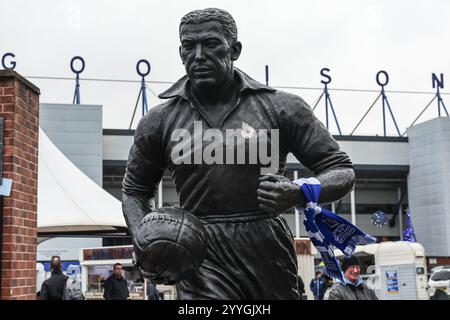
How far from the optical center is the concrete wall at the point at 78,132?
108ft

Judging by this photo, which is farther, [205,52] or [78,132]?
[78,132]

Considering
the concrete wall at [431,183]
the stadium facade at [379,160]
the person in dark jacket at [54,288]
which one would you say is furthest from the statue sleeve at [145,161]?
the concrete wall at [431,183]

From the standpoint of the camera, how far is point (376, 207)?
45438mm

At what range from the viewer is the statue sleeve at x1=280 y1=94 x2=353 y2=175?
2.91 m

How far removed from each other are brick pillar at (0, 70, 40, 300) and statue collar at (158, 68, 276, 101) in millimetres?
4472

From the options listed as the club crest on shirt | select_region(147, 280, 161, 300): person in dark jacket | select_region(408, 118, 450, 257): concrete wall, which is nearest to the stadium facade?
select_region(408, 118, 450, 257): concrete wall

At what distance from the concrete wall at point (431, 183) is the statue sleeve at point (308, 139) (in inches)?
1386

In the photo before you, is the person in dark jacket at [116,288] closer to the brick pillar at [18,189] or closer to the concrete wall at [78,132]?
the brick pillar at [18,189]

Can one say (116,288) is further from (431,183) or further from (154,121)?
(431,183)

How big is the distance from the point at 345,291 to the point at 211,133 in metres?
4.55

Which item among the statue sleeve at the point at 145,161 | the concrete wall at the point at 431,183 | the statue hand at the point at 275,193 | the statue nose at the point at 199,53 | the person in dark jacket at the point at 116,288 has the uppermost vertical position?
the concrete wall at the point at 431,183

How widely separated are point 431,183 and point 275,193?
3684cm

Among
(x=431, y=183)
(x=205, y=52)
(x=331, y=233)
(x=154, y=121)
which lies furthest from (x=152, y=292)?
(x=431, y=183)

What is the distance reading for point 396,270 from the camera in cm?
2294
